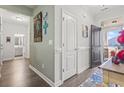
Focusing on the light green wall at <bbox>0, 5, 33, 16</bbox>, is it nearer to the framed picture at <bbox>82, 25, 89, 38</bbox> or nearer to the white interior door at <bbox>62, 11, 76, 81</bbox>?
the white interior door at <bbox>62, 11, 76, 81</bbox>

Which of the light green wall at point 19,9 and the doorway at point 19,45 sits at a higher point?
the light green wall at point 19,9

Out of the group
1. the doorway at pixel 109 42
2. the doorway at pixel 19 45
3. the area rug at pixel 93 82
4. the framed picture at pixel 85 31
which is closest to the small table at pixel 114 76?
the area rug at pixel 93 82

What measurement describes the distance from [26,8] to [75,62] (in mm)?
2720

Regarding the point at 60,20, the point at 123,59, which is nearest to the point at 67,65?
the point at 60,20

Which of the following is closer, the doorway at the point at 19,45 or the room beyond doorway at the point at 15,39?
the room beyond doorway at the point at 15,39

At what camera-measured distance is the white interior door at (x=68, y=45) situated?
268 cm

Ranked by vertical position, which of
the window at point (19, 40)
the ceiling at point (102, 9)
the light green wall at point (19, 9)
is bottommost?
the window at point (19, 40)

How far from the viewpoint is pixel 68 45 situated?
9.46 ft

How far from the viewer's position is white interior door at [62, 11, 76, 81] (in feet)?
8.78

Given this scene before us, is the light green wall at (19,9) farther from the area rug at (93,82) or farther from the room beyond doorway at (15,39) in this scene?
the area rug at (93,82)

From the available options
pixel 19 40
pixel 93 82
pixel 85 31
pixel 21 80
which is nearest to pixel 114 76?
pixel 93 82

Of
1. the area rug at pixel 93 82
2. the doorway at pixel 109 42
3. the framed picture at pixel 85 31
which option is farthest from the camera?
the doorway at pixel 109 42

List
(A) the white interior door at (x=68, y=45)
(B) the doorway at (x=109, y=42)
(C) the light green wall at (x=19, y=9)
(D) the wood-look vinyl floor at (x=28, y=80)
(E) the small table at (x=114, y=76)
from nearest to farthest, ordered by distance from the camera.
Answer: (E) the small table at (x=114, y=76)
(D) the wood-look vinyl floor at (x=28, y=80)
(A) the white interior door at (x=68, y=45)
(C) the light green wall at (x=19, y=9)
(B) the doorway at (x=109, y=42)

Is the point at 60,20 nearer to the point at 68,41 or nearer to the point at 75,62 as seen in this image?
the point at 68,41
